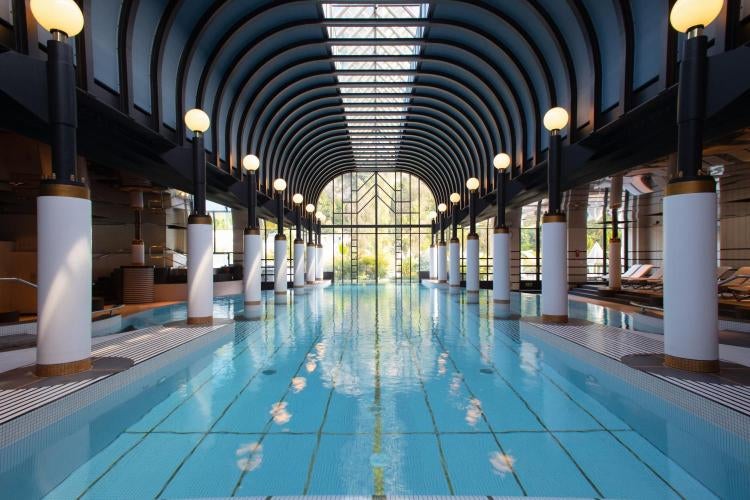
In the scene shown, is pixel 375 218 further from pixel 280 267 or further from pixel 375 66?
pixel 375 66

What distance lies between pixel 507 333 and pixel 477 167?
11054 mm

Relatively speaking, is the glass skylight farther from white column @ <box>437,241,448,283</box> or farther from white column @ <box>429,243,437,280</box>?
white column @ <box>429,243,437,280</box>

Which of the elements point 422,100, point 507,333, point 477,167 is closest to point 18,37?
point 507,333

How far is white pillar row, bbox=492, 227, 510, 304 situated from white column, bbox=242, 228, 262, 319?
733 centimetres

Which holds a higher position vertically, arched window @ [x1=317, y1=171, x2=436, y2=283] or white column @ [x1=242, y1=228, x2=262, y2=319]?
arched window @ [x1=317, y1=171, x2=436, y2=283]

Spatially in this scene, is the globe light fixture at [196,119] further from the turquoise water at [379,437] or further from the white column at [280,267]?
the white column at [280,267]

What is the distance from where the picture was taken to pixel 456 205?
79.0ft

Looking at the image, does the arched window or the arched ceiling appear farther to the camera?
the arched window

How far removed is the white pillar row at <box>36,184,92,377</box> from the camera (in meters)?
5.24

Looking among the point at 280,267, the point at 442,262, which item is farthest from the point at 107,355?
the point at 442,262

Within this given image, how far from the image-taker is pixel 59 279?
5.27 metres

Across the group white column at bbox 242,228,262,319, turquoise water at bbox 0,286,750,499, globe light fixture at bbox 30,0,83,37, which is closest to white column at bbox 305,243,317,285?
white column at bbox 242,228,262,319

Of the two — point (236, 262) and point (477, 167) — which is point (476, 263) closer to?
point (477, 167)

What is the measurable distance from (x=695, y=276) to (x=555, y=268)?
4286 mm
